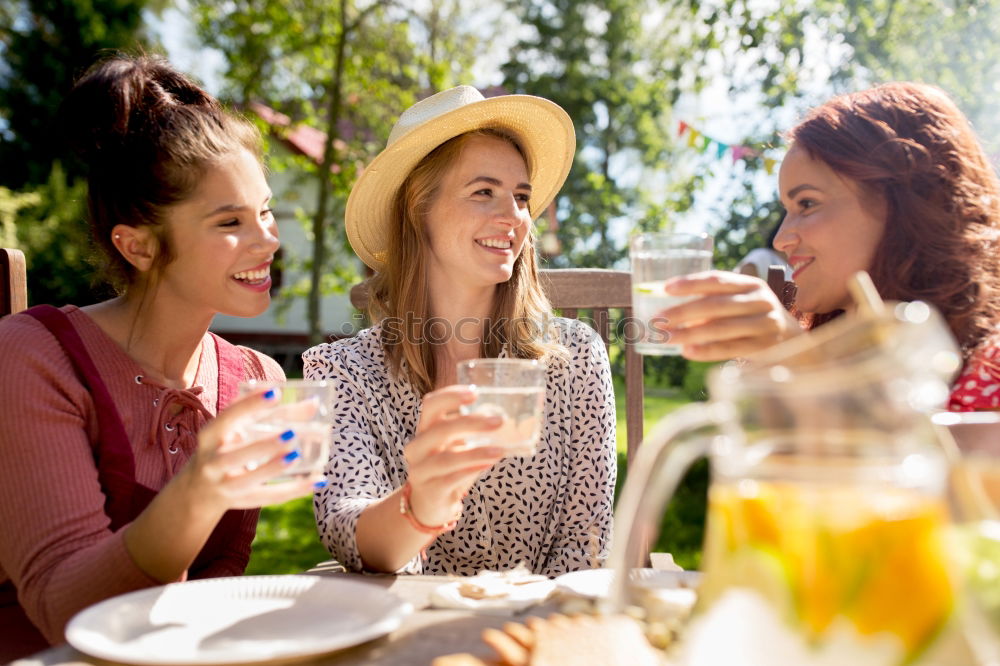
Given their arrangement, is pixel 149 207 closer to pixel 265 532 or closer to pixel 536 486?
pixel 536 486

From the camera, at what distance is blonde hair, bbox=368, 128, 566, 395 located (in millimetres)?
2947

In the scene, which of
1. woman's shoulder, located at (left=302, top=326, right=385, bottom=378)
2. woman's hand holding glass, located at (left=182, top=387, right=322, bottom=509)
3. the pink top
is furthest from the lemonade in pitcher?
woman's shoulder, located at (left=302, top=326, right=385, bottom=378)

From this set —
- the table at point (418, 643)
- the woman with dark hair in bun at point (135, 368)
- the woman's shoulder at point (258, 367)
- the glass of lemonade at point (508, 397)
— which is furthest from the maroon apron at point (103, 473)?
the glass of lemonade at point (508, 397)

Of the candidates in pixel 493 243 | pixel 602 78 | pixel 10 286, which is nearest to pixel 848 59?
pixel 493 243

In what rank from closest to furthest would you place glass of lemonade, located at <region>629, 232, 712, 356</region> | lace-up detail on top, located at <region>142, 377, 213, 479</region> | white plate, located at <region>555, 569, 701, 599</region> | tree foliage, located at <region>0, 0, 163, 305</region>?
white plate, located at <region>555, 569, 701, 599</region> → glass of lemonade, located at <region>629, 232, 712, 356</region> → lace-up detail on top, located at <region>142, 377, 213, 479</region> → tree foliage, located at <region>0, 0, 163, 305</region>

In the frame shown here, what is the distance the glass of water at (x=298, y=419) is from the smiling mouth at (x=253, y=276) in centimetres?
100

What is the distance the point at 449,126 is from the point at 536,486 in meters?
1.26

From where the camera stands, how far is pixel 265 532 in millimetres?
7004

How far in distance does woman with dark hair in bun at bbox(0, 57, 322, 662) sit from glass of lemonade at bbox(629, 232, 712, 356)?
724 mm

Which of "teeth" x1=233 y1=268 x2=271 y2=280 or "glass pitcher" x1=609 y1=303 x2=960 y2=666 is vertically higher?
"teeth" x1=233 y1=268 x2=271 y2=280

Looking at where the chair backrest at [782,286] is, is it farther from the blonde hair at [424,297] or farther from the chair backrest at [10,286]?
the chair backrest at [10,286]

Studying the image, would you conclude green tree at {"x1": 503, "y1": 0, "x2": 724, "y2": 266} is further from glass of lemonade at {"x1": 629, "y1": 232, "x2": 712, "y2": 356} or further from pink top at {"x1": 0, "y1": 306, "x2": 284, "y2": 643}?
glass of lemonade at {"x1": 629, "y1": 232, "x2": 712, "y2": 356}

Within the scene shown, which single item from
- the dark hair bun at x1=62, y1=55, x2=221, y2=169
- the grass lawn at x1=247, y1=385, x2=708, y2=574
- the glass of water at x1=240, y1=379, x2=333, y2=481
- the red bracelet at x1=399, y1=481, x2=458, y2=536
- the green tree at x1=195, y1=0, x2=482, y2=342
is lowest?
the grass lawn at x1=247, y1=385, x2=708, y2=574

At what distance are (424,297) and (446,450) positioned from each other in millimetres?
1573
